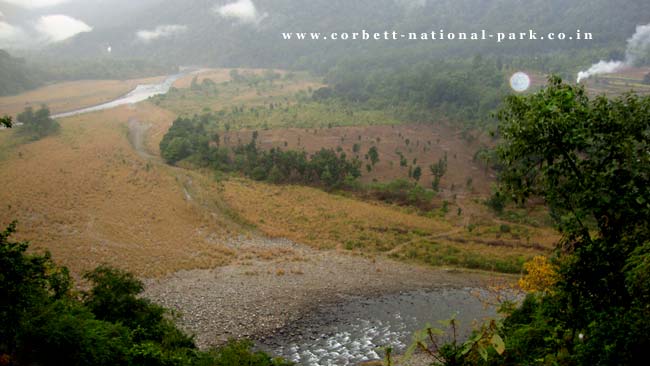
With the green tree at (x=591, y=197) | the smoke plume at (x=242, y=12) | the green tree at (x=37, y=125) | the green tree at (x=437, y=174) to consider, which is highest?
the smoke plume at (x=242, y=12)

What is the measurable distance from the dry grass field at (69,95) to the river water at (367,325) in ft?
222

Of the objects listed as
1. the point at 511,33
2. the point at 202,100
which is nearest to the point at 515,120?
the point at 202,100

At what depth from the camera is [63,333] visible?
1107 cm

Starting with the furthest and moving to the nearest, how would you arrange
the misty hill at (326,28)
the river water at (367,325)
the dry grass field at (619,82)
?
the misty hill at (326,28) < the dry grass field at (619,82) < the river water at (367,325)

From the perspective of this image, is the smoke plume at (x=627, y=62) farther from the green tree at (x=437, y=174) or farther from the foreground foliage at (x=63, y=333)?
the foreground foliage at (x=63, y=333)

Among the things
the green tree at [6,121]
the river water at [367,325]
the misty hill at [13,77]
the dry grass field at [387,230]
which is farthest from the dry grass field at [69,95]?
the green tree at [6,121]

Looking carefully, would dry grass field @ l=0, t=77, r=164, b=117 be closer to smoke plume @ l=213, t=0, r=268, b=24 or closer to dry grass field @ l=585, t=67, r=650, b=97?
smoke plume @ l=213, t=0, r=268, b=24

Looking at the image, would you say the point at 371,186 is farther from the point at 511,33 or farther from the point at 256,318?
the point at 511,33

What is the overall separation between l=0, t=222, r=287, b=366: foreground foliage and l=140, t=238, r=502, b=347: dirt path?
570 centimetres

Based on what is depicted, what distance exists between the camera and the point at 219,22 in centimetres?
19088

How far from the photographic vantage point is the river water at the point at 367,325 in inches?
794

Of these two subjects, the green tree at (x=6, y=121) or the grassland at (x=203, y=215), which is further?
the grassland at (x=203, y=215)

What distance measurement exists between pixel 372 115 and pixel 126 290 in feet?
221

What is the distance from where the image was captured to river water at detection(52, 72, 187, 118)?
82.1 meters
